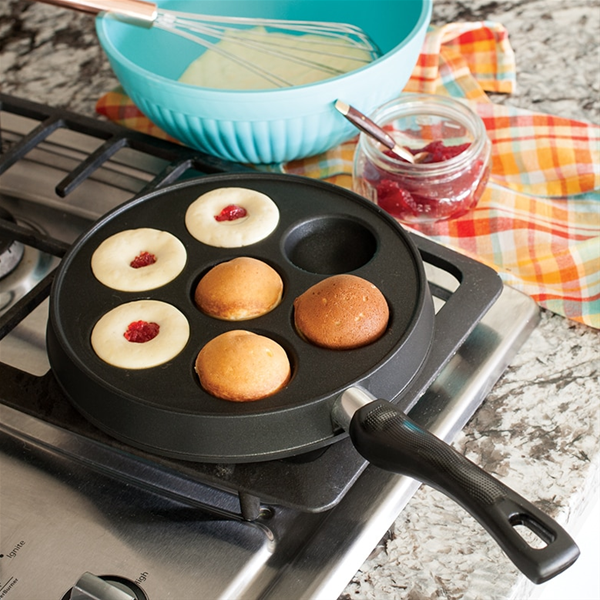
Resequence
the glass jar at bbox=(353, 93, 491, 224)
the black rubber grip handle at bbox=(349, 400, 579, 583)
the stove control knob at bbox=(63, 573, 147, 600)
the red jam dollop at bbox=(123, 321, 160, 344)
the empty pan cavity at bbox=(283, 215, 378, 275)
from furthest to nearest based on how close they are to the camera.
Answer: the glass jar at bbox=(353, 93, 491, 224)
the empty pan cavity at bbox=(283, 215, 378, 275)
the red jam dollop at bbox=(123, 321, 160, 344)
the stove control knob at bbox=(63, 573, 147, 600)
the black rubber grip handle at bbox=(349, 400, 579, 583)

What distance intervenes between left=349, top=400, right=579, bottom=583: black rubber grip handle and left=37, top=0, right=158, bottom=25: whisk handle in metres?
0.58

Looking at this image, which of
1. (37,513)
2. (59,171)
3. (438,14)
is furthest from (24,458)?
(438,14)

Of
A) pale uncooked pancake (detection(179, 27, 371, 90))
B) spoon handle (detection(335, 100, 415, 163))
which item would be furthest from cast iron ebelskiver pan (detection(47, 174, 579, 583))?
pale uncooked pancake (detection(179, 27, 371, 90))

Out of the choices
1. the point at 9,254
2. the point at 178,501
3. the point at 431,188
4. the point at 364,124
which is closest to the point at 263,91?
the point at 364,124

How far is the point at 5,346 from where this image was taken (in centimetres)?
79

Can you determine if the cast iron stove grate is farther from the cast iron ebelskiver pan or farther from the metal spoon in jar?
the metal spoon in jar

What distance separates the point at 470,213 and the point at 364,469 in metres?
0.41

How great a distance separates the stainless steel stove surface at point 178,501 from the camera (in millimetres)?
607

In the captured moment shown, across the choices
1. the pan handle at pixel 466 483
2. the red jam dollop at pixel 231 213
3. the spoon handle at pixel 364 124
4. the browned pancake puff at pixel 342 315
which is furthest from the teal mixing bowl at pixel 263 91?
the pan handle at pixel 466 483

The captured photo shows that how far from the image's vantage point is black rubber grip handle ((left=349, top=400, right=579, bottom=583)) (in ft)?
1.51

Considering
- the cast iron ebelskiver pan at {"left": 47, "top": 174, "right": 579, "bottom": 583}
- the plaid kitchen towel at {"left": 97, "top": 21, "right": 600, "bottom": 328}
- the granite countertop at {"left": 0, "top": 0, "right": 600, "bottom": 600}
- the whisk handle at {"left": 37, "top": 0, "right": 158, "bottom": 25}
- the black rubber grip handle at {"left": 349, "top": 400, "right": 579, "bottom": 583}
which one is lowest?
the granite countertop at {"left": 0, "top": 0, "right": 600, "bottom": 600}

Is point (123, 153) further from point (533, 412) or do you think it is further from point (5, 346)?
point (533, 412)

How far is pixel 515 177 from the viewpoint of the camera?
3.28 feet

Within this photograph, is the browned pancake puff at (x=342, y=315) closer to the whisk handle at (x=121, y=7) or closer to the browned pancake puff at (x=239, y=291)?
the browned pancake puff at (x=239, y=291)
